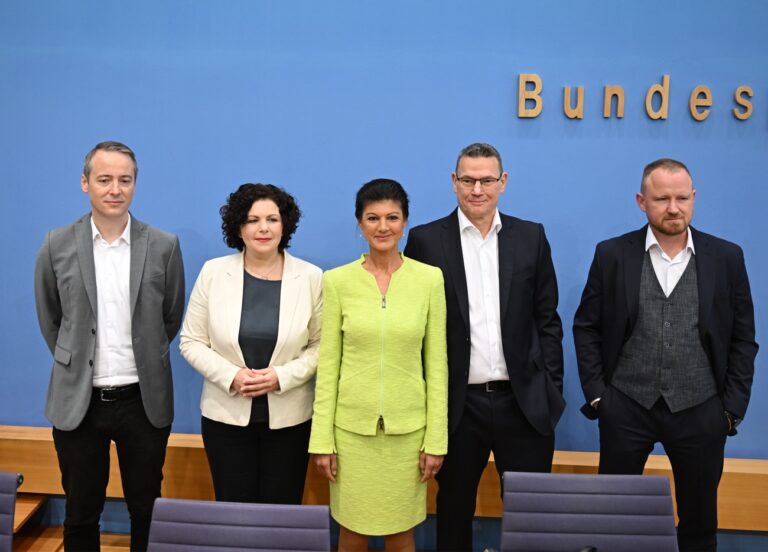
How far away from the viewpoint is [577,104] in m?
3.02

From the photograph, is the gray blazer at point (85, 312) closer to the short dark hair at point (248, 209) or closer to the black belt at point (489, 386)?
the short dark hair at point (248, 209)

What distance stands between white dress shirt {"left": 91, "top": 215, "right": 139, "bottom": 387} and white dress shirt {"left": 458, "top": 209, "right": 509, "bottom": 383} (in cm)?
122

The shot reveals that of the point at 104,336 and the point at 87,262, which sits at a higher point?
the point at 87,262

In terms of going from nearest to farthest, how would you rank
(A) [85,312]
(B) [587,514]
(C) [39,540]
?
(B) [587,514]
(A) [85,312]
(C) [39,540]

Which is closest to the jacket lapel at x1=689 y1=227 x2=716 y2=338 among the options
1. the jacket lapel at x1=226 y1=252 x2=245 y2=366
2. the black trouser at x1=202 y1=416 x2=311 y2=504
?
the black trouser at x1=202 y1=416 x2=311 y2=504

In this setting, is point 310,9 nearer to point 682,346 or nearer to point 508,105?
point 508,105

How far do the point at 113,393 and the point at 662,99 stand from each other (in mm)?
2599

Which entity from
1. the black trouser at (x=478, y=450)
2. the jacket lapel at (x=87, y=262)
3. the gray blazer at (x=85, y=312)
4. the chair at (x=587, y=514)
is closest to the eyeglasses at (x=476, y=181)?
the black trouser at (x=478, y=450)

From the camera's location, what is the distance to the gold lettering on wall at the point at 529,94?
9.91 feet

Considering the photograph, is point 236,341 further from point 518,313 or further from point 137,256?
point 518,313

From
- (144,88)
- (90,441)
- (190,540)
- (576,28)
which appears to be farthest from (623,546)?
(144,88)

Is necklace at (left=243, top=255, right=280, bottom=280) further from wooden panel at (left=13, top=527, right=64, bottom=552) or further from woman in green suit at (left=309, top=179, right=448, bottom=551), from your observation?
wooden panel at (left=13, top=527, right=64, bottom=552)

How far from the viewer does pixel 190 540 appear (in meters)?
1.68

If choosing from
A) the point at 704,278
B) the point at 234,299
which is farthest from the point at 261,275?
the point at 704,278
